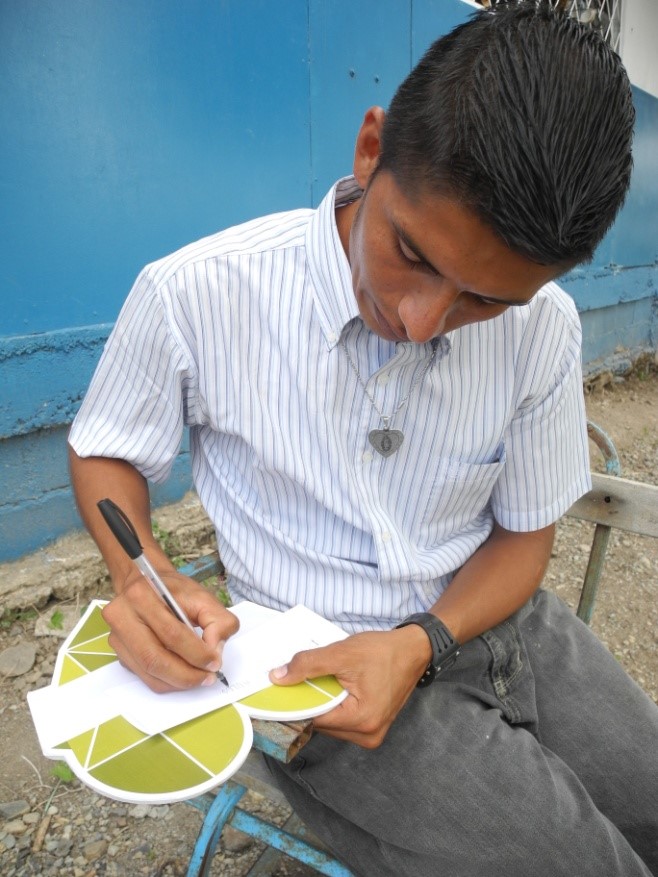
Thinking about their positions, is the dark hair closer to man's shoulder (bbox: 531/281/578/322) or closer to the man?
the man

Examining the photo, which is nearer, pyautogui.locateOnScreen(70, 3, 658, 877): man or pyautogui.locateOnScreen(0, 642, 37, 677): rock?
pyautogui.locateOnScreen(70, 3, 658, 877): man

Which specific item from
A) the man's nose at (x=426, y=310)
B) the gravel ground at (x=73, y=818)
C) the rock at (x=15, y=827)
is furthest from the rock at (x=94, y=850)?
the man's nose at (x=426, y=310)

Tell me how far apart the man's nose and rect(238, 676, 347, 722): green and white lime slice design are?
0.57 meters

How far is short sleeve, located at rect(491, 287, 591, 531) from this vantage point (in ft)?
4.78

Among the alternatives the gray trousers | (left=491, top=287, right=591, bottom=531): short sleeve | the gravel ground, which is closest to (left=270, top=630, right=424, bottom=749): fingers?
the gray trousers

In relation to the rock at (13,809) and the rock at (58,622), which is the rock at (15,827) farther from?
the rock at (58,622)

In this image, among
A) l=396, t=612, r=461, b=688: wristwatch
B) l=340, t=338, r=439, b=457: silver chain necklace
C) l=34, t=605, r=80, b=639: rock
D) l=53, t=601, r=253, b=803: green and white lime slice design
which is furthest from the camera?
l=34, t=605, r=80, b=639: rock

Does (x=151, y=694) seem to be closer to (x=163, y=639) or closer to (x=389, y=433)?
(x=163, y=639)

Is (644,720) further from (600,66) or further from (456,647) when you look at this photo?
(600,66)

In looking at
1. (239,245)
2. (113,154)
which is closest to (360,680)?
(239,245)

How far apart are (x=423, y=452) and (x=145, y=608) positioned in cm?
61

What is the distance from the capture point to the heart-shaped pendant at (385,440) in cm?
140

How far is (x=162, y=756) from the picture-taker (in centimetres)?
99

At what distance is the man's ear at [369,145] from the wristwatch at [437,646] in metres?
0.78
